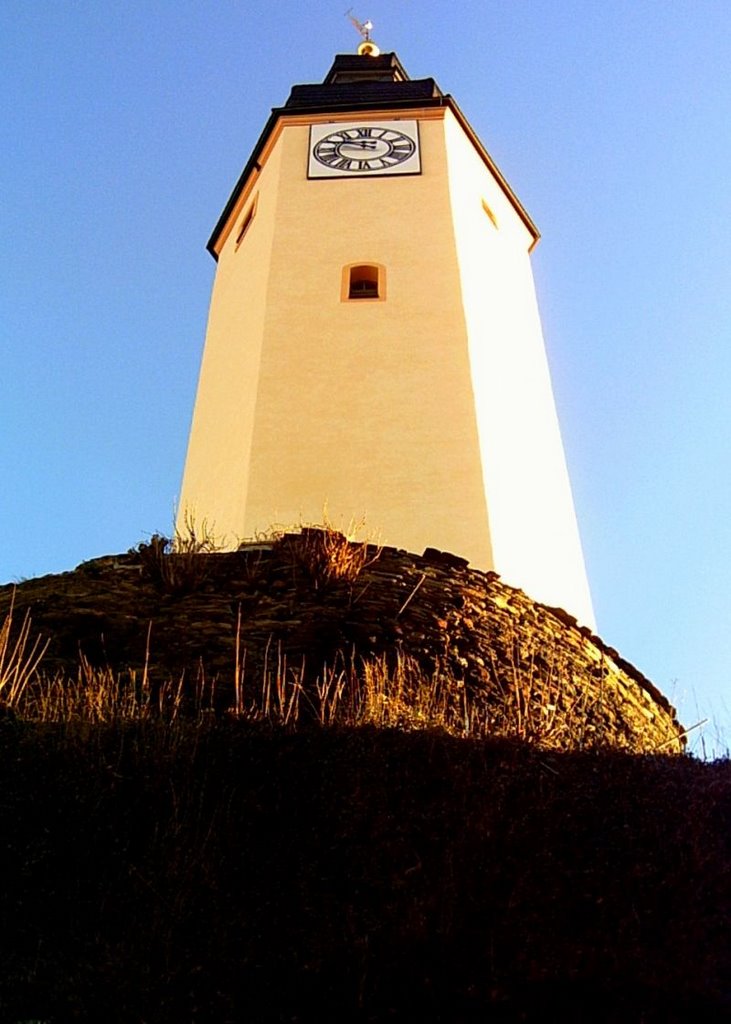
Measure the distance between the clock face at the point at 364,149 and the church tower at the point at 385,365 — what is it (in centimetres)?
3

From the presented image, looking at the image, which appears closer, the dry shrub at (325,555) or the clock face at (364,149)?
the dry shrub at (325,555)

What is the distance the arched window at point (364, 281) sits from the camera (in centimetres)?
1340

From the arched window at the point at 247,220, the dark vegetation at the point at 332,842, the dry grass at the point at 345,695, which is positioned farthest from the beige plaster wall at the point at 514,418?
the dark vegetation at the point at 332,842

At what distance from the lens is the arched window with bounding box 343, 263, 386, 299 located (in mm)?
13398

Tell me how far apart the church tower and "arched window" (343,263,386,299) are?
0.09 ft

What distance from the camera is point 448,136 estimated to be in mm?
16391

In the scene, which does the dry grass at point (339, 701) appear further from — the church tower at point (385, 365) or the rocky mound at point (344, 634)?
the church tower at point (385, 365)

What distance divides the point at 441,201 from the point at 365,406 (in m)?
4.14

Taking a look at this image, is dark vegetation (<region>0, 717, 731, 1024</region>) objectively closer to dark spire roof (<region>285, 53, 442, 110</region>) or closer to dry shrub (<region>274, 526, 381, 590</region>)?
dry shrub (<region>274, 526, 381, 590</region>)

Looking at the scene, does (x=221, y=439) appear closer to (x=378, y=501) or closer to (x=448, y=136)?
(x=378, y=501)

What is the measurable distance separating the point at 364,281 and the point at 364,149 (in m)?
3.18

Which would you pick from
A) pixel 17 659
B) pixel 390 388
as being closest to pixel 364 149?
pixel 390 388

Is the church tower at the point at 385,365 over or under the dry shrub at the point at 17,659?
over

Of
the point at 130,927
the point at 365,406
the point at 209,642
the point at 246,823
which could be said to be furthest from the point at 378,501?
the point at 130,927
